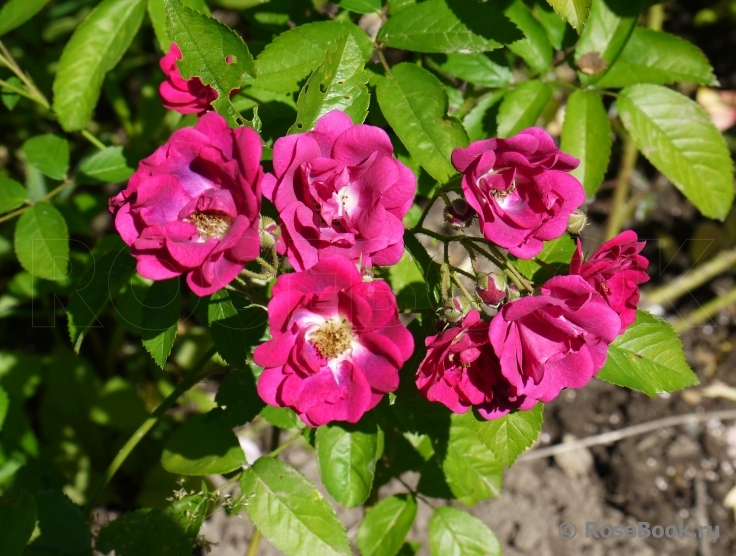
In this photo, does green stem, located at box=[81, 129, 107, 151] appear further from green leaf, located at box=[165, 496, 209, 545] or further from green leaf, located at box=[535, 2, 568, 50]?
green leaf, located at box=[535, 2, 568, 50]

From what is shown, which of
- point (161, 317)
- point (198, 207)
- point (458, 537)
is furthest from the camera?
point (458, 537)

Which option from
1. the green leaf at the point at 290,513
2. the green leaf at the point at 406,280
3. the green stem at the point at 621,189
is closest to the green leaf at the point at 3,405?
the green leaf at the point at 290,513

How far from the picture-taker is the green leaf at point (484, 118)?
6.24ft

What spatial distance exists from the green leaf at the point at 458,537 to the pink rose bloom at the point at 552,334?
0.90 meters

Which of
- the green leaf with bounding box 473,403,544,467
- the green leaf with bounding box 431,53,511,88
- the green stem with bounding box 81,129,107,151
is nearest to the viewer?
the green leaf with bounding box 473,403,544,467

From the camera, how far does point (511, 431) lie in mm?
1459

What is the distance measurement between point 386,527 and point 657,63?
160cm

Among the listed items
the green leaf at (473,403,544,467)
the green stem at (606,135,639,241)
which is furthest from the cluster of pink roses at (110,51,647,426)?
the green stem at (606,135,639,241)

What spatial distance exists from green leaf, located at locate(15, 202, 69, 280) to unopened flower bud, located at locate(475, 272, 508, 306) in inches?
47.1

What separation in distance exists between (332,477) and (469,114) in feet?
3.56

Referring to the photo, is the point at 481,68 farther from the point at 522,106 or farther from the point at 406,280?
the point at 406,280

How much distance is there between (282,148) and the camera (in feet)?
3.88

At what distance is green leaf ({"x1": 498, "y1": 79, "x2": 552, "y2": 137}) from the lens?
5.85ft

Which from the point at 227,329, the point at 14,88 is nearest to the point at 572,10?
the point at 227,329
